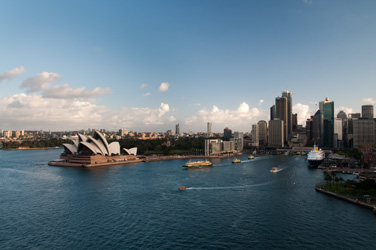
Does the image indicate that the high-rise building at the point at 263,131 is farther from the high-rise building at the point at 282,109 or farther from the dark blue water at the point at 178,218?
the dark blue water at the point at 178,218

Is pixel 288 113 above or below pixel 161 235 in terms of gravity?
above

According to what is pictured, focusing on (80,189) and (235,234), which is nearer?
(235,234)

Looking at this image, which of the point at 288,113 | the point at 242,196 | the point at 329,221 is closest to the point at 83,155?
the point at 242,196

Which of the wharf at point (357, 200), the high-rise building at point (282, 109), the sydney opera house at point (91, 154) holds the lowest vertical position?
the wharf at point (357, 200)

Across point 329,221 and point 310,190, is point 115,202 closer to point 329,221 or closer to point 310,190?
point 329,221

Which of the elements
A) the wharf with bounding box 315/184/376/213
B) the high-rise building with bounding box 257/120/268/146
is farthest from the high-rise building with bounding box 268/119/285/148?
the wharf with bounding box 315/184/376/213

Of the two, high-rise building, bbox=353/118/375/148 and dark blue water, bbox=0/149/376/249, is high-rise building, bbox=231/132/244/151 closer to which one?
high-rise building, bbox=353/118/375/148

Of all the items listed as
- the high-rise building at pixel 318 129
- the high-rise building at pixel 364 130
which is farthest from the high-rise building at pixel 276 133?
the high-rise building at pixel 364 130
